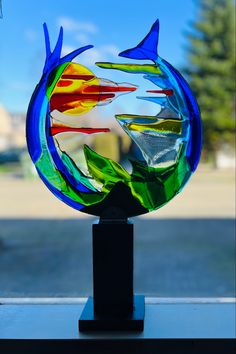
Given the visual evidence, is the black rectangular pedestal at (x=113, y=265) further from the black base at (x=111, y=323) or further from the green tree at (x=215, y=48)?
the green tree at (x=215, y=48)

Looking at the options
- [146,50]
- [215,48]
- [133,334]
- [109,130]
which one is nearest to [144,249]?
[133,334]

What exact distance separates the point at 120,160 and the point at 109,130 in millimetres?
99

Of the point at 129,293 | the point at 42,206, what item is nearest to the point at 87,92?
the point at 129,293

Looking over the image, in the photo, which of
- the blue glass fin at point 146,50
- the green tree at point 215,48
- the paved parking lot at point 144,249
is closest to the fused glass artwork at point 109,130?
the blue glass fin at point 146,50

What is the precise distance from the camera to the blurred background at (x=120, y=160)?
4.05 feet

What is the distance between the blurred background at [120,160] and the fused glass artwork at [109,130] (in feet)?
0.12

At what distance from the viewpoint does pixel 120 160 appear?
3.42 ft

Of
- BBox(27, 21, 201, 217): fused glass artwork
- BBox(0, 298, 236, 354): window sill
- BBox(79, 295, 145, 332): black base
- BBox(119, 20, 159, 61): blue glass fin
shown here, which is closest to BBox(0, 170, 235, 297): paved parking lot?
BBox(0, 298, 236, 354): window sill

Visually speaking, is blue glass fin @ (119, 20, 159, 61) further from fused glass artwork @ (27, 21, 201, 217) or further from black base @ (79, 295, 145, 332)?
black base @ (79, 295, 145, 332)

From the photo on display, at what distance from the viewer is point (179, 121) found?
3.28 ft

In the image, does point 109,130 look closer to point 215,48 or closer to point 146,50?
point 146,50

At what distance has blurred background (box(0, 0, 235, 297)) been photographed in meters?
1.23

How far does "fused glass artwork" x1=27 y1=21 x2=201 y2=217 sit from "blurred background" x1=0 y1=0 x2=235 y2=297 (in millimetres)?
38
